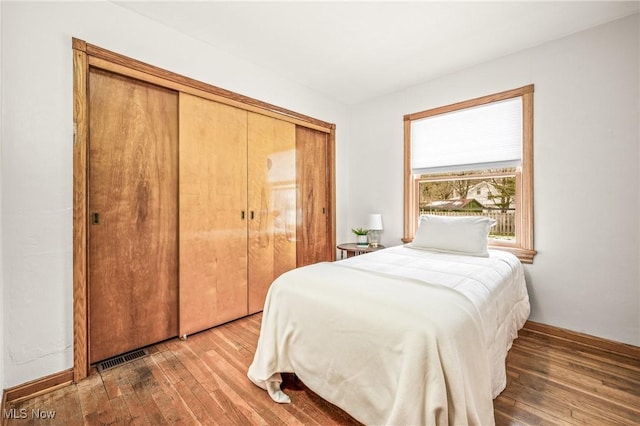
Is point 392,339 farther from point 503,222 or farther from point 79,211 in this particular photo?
point 503,222

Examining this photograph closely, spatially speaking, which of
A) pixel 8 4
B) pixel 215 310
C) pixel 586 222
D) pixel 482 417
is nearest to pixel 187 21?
pixel 8 4

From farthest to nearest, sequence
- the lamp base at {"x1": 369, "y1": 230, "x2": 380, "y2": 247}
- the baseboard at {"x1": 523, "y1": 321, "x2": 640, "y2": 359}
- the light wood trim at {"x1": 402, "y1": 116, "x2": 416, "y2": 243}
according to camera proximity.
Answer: the lamp base at {"x1": 369, "y1": 230, "x2": 380, "y2": 247} < the light wood trim at {"x1": 402, "y1": 116, "x2": 416, "y2": 243} < the baseboard at {"x1": 523, "y1": 321, "x2": 640, "y2": 359}

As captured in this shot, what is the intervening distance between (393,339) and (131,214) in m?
2.04

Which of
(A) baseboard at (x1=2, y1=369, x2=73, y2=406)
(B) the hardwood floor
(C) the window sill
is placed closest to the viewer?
(B) the hardwood floor

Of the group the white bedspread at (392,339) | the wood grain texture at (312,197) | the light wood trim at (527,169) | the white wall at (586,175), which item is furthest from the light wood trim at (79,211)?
the light wood trim at (527,169)

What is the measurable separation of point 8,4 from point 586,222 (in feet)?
13.8

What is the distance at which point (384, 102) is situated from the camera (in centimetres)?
351

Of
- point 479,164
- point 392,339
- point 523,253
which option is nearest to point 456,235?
point 523,253

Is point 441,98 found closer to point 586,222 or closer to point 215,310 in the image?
point 586,222

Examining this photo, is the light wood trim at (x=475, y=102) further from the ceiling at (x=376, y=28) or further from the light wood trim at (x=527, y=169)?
the ceiling at (x=376, y=28)

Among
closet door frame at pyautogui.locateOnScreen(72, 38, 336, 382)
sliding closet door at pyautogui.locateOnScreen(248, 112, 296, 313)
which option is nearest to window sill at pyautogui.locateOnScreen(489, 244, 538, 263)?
sliding closet door at pyautogui.locateOnScreen(248, 112, 296, 313)

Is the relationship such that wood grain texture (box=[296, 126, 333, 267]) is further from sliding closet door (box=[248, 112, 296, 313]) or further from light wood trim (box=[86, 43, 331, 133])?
light wood trim (box=[86, 43, 331, 133])

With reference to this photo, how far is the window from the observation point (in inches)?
99.7

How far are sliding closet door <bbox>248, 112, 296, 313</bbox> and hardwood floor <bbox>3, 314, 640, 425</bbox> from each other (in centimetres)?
91
